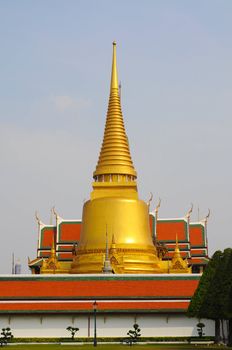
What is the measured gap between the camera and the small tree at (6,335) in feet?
135

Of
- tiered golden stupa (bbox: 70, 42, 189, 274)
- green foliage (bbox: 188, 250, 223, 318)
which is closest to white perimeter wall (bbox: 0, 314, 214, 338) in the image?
green foliage (bbox: 188, 250, 223, 318)

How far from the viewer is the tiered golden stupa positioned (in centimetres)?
5588

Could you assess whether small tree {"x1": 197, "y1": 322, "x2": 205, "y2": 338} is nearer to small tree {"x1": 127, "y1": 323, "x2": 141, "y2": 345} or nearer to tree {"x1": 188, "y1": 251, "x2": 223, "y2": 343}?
tree {"x1": 188, "y1": 251, "x2": 223, "y2": 343}

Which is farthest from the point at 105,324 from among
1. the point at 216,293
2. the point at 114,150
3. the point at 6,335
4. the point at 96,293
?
the point at 114,150

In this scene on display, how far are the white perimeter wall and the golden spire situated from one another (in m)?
19.3

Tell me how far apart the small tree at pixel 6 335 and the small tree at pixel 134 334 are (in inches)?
307

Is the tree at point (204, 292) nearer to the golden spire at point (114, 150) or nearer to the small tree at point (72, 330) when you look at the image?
the small tree at point (72, 330)

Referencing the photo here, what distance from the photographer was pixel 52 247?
63.2 m

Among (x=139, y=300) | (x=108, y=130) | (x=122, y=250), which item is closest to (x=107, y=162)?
(x=108, y=130)

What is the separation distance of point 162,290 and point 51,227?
26014mm

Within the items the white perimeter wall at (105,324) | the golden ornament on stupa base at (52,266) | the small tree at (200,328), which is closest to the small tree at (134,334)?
the white perimeter wall at (105,324)

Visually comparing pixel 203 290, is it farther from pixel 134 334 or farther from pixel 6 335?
pixel 6 335

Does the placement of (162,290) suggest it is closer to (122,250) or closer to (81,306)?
(81,306)

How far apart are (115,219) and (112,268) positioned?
6624 millimetres
